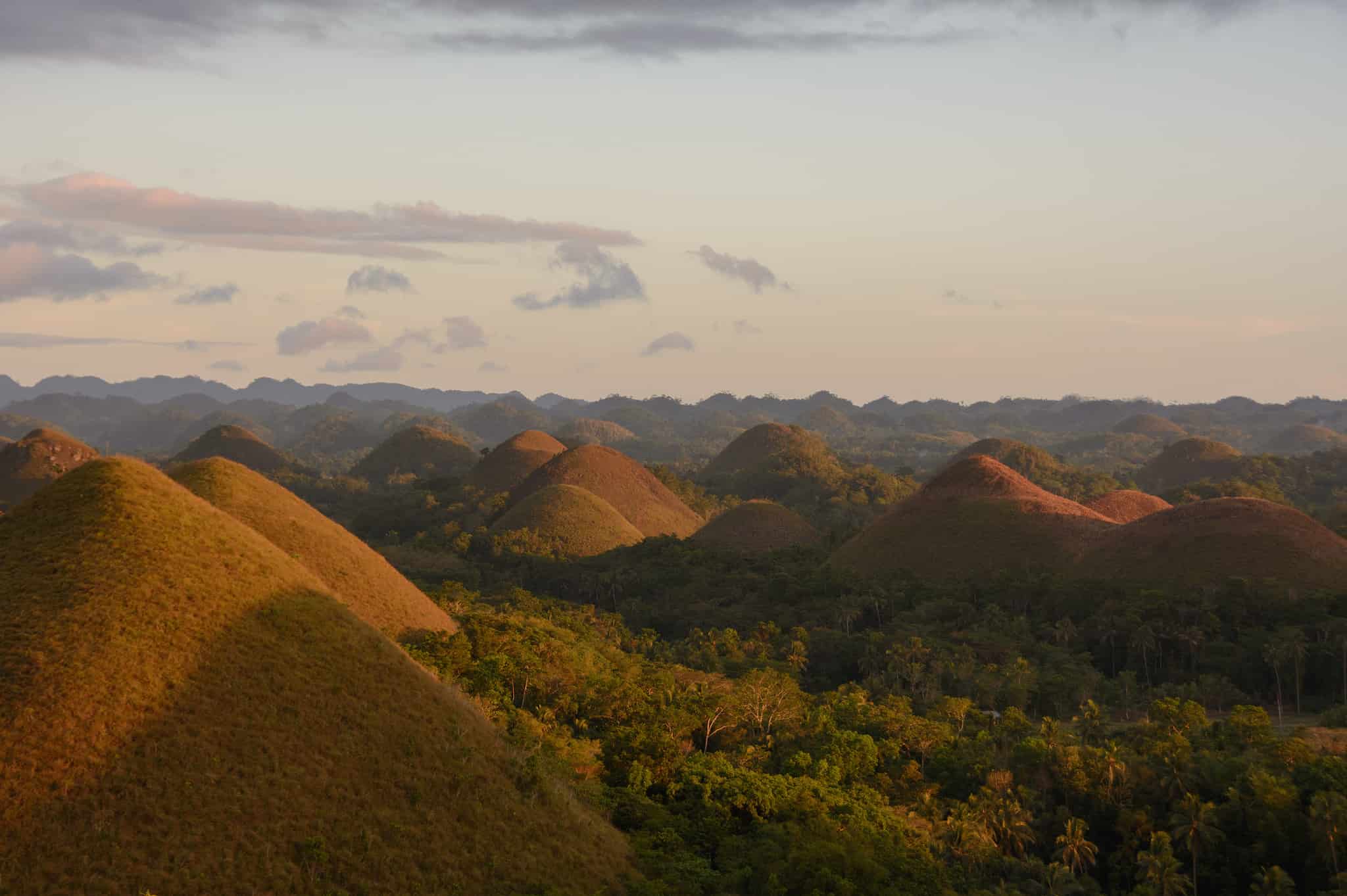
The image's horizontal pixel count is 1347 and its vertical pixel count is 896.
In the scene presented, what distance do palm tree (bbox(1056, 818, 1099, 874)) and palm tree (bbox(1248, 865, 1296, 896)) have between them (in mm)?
5782

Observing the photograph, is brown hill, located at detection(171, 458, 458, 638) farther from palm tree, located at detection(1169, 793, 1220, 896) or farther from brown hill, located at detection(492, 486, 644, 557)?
brown hill, located at detection(492, 486, 644, 557)

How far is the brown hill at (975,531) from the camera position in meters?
92.1

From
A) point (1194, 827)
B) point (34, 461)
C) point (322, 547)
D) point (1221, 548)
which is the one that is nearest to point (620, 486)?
point (34, 461)

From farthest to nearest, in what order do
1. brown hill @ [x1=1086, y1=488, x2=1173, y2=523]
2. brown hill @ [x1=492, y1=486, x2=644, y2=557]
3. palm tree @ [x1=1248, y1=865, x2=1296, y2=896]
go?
brown hill @ [x1=492, y1=486, x2=644, y2=557] → brown hill @ [x1=1086, y1=488, x2=1173, y2=523] → palm tree @ [x1=1248, y1=865, x2=1296, y2=896]

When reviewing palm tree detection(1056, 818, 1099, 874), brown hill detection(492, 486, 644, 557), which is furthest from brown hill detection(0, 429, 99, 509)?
palm tree detection(1056, 818, 1099, 874)

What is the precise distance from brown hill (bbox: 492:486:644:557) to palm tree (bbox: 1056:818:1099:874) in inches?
3095

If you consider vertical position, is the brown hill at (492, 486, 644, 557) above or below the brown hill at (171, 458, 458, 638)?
below

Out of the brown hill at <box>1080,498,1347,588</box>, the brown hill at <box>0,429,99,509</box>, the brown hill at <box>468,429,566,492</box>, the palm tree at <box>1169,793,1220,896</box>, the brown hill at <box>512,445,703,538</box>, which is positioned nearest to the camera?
the palm tree at <box>1169,793,1220,896</box>

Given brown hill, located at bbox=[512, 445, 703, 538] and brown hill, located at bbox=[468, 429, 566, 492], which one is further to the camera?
brown hill, located at bbox=[468, 429, 566, 492]

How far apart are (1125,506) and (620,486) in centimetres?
6763

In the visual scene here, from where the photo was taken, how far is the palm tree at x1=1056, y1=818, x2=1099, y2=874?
40438 mm

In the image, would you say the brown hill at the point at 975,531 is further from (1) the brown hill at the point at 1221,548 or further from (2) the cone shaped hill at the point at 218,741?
(2) the cone shaped hill at the point at 218,741

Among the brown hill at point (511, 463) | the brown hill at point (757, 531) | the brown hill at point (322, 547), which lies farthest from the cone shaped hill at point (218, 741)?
the brown hill at point (511, 463)

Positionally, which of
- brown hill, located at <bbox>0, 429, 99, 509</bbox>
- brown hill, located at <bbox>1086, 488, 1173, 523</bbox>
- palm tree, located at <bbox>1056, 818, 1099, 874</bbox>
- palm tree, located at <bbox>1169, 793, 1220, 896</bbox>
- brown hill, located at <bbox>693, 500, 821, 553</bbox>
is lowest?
palm tree, located at <bbox>1056, 818, 1099, 874</bbox>
